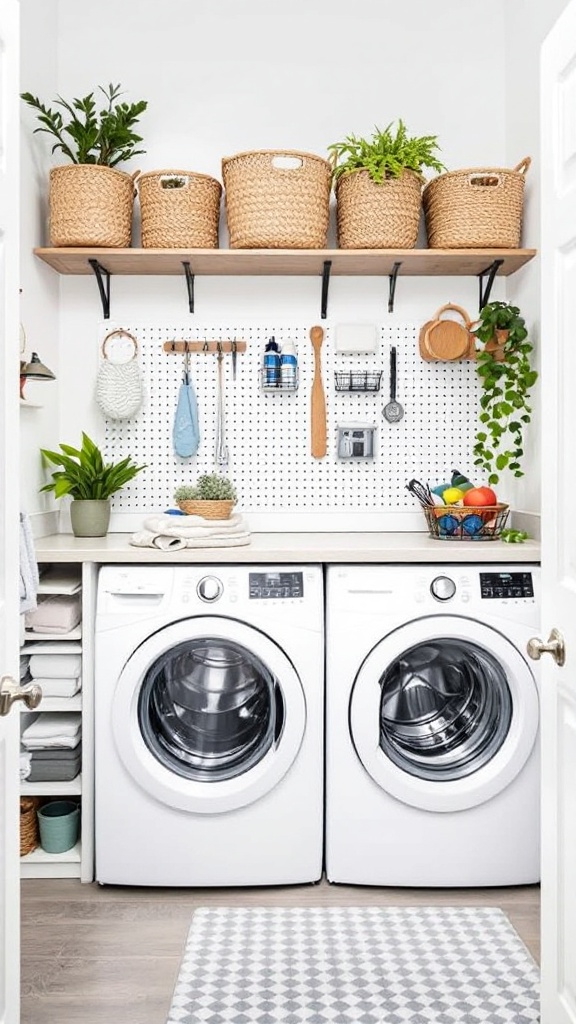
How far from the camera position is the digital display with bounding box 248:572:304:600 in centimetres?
247

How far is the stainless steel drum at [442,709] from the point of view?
2.49 meters

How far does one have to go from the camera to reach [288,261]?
2.93m

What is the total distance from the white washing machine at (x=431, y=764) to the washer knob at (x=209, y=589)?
13.1 inches

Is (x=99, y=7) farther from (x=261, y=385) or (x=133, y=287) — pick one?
(x=261, y=385)

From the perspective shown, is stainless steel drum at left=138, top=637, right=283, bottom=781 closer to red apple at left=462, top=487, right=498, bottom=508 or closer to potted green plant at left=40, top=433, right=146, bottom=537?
potted green plant at left=40, top=433, right=146, bottom=537

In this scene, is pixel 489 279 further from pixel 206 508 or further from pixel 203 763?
pixel 203 763

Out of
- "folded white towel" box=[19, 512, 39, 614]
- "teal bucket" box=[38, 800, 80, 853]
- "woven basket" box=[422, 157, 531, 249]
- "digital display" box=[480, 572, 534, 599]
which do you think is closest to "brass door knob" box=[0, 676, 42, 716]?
"folded white towel" box=[19, 512, 39, 614]

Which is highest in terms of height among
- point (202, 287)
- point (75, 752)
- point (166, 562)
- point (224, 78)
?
point (224, 78)

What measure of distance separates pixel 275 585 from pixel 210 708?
435 millimetres

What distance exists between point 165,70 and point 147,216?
2.30ft

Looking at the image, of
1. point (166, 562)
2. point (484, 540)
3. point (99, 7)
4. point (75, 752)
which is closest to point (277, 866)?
point (75, 752)

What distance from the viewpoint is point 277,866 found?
2.47 metres

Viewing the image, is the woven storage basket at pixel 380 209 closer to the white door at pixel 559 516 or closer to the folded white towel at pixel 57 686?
the white door at pixel 559 516

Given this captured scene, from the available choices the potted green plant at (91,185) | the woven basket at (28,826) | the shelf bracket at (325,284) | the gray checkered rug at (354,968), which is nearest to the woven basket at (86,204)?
the potted green plant at (91,185)
